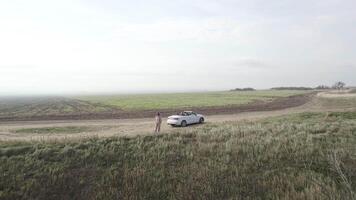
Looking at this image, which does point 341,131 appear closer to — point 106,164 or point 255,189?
point 255,189

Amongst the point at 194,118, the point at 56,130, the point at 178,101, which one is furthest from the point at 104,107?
the point at 56,130

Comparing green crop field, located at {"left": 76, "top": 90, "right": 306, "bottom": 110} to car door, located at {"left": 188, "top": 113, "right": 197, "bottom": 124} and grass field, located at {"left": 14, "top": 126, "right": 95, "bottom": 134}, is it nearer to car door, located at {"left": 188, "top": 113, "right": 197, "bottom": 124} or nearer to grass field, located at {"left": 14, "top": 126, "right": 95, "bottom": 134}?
car door, located at {"left": 188, "top": 113, "right": 197, "bottom": 124}

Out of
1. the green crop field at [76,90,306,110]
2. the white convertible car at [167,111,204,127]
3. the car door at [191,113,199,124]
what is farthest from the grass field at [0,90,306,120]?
the white convertible car at [167,111,204,127]

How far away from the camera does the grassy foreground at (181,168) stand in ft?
38.3

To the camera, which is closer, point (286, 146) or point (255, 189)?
point (255, 189)

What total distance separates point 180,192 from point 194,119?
26.1 metres

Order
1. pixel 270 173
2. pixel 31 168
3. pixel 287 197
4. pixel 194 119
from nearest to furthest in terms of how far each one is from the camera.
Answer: pixel 287 197 → pixel 270 173 → pixel 31 168 → pixel 194 119

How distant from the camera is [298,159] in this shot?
14.7 m

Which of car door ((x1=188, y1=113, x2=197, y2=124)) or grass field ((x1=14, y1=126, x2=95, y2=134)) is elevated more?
car door ((x1=188, y1=113, x2=197, y2=124))

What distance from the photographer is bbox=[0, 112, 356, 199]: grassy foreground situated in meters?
11.7

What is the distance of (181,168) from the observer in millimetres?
13742

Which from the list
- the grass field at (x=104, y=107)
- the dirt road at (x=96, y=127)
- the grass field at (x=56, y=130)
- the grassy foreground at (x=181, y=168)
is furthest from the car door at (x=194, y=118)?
the grassy foreground at (x=181, y=168)

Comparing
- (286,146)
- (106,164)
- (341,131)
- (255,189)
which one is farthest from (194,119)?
(255,189)

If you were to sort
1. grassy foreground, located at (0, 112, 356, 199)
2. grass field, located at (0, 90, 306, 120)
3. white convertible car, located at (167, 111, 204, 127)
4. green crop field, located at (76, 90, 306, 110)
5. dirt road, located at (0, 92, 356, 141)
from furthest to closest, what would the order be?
green crop field, located at (76, 90, 306, 110)
grass field, located at (0, 90, 306, 120)
white convertible car, located at (167, 111, 204, 127)
dirt road, located at (0, 92, 356, 141)
grassy foreground, located at (0, 112, 356, 199)
